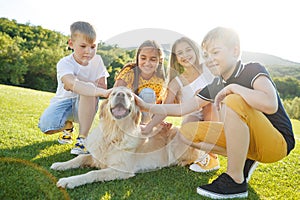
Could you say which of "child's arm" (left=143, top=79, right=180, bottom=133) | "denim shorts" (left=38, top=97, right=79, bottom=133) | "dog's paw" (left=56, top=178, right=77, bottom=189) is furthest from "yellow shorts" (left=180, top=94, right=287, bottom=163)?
"denim shorts" (left=38, top=97, right=79, bottom=133)

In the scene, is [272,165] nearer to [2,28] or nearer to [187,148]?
[187,148]

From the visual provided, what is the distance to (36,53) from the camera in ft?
113

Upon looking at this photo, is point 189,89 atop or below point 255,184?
atop

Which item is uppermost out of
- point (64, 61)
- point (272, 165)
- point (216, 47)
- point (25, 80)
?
point (216, 47)

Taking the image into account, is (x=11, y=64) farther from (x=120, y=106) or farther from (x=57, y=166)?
(x=120, y=106)

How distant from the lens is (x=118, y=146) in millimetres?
3092

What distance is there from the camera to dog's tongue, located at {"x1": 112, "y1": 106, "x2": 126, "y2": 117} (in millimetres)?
2963

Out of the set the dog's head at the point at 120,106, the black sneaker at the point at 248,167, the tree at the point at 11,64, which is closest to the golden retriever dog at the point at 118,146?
the dog's head at the point at 120,106

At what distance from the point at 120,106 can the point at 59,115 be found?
4.51 feet

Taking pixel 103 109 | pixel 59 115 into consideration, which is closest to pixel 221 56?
pixel 103 109

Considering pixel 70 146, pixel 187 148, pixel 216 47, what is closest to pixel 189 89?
pixel 187 148

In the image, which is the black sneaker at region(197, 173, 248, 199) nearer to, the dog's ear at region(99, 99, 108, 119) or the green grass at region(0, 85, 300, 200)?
the green grass at region(0, 85, 300, 200)

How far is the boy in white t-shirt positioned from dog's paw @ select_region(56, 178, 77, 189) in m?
0.89

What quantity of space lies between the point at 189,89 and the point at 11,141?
2.42m
